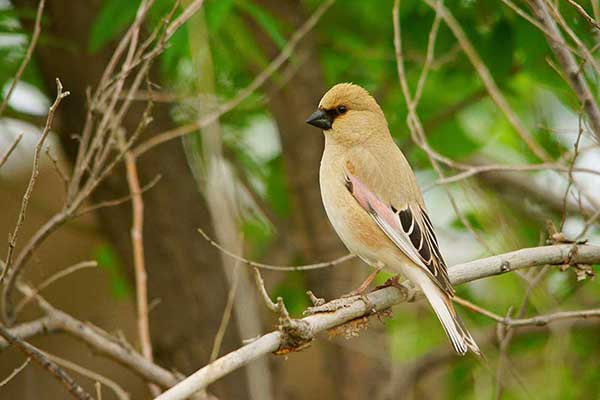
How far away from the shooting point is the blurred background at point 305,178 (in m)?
5.41

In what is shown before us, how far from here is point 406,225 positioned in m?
4.07

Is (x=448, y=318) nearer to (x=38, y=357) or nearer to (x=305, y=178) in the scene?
(x=38, y=357)

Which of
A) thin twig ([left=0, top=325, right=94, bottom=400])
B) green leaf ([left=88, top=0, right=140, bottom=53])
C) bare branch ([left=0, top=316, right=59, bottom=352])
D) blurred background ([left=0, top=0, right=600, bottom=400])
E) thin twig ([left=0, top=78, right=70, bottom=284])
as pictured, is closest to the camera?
thin twig ([left=0, top=78, right=70, bottom=284])

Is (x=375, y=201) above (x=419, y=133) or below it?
below

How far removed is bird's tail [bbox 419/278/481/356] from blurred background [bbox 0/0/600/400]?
45.7 inches

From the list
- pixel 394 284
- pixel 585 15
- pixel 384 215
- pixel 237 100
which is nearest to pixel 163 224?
pixel 237 100

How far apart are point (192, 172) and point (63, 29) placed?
1.14m

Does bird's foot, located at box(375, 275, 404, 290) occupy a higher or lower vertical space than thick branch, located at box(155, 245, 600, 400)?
higher

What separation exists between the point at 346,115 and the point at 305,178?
1520mm

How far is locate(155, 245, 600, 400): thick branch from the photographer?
107 inches

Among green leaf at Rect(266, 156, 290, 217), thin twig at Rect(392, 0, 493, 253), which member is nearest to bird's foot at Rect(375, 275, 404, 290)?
thin twig at Rect(392, 0, 493, 253)

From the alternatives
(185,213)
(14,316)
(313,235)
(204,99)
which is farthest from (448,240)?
(14,316)

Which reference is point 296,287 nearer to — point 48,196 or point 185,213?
point 185,213

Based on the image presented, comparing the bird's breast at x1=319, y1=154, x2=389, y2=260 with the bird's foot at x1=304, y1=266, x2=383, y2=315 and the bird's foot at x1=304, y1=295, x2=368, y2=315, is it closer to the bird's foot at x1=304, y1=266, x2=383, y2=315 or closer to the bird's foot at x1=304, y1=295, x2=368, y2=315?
the bird's foot at x1=304, y1=266, x2=383, y2=315
